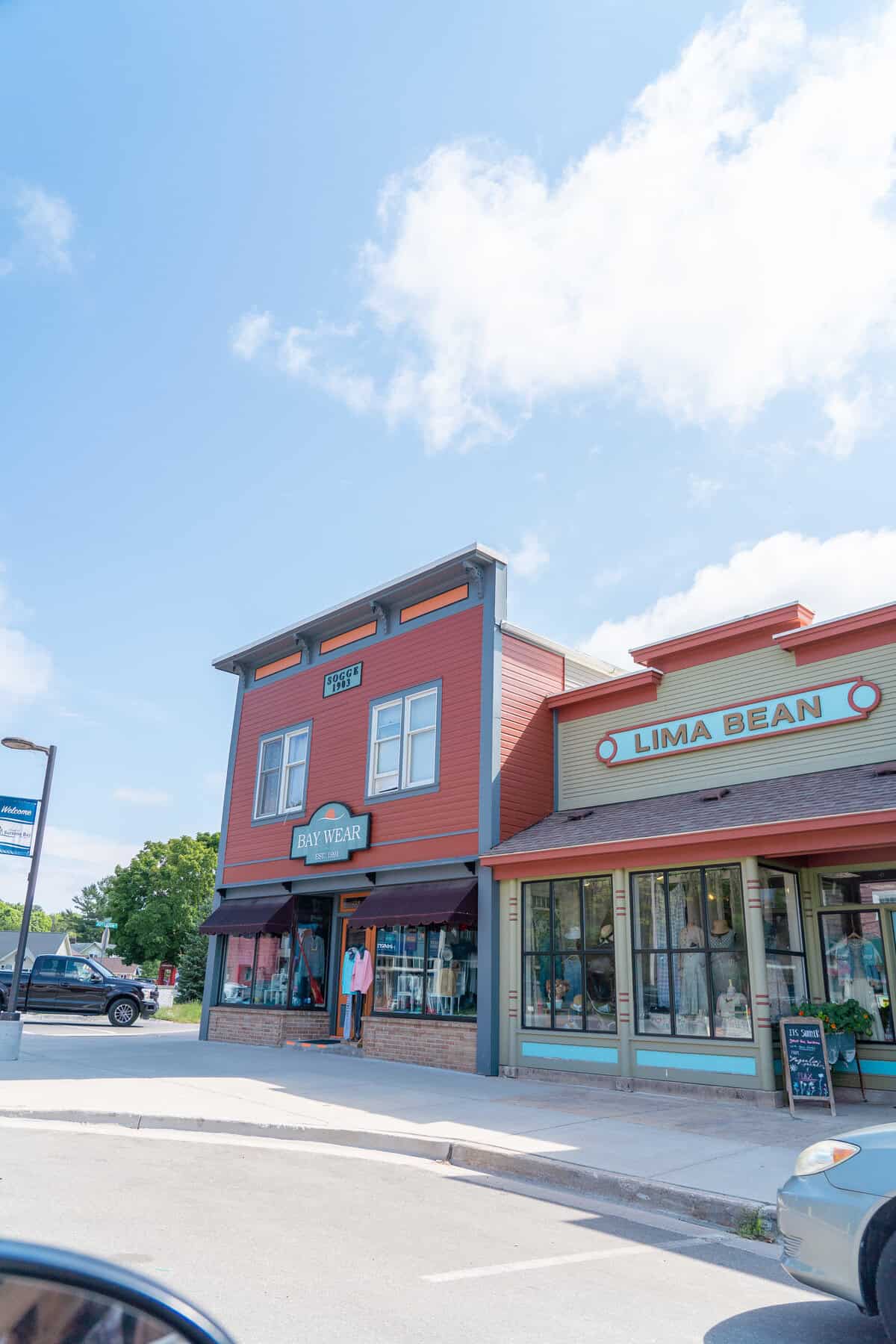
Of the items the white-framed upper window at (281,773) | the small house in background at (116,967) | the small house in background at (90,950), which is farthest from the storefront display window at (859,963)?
the small house in background at (90,950)

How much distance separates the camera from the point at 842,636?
1370 cm

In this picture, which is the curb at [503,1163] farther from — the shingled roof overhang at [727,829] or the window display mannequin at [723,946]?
the shingled roof overhang at [727,829]

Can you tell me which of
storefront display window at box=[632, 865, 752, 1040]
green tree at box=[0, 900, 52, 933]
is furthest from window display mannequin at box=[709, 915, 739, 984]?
green tree at box=[0, 900, 52, 933]

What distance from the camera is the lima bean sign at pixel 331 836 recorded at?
1802cm

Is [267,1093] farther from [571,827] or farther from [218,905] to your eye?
[218,905]

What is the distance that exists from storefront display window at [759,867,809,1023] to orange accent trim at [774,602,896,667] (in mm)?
3188

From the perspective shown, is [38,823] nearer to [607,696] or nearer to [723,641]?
[607,696]

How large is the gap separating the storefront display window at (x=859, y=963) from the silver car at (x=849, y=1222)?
825cm

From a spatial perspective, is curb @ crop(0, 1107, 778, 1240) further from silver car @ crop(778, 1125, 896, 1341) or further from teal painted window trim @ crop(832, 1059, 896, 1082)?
teal painted window trim @ crop(832, 1059, 896, 1082)

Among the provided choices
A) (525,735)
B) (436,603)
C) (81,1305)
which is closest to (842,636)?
(525,735)

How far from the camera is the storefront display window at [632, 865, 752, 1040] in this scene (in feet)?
41.1

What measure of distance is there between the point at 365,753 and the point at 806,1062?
9.85 meters

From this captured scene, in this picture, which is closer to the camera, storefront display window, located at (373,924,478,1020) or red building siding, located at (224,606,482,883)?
storefront display window, located at (373,924,478,1020)

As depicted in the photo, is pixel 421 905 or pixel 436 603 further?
pixel 436 603
